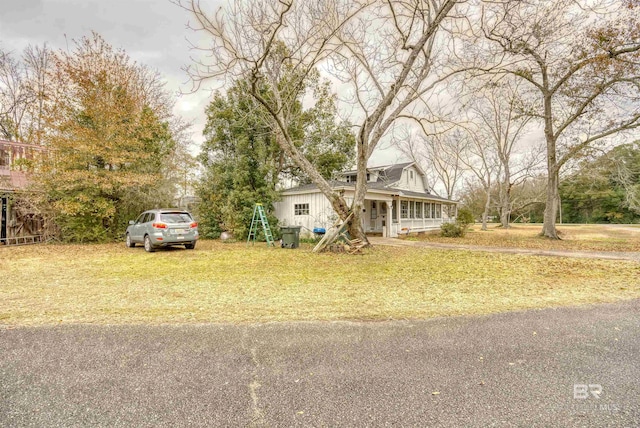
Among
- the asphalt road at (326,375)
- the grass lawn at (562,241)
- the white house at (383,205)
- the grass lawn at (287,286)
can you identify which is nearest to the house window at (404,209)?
the white house at (383,205)

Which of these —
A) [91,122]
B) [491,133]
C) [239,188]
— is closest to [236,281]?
[239,188]

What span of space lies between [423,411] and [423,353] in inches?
39.3

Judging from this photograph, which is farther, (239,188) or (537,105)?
(537,105)

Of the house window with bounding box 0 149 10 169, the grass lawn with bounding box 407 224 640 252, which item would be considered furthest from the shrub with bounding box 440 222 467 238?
the house window with bounding box 0 149 10 169

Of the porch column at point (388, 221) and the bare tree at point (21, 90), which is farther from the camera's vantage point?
the bare tree at point (21, 90)

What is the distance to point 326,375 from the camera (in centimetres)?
276

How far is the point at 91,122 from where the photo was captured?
14.2 meters

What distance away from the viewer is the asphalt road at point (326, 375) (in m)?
2.21

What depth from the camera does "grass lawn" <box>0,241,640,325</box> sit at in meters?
4.48

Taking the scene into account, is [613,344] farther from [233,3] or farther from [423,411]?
[233,3]

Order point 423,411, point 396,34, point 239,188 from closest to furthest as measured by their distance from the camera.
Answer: point 423,411 < point 396,34 < point 239,188

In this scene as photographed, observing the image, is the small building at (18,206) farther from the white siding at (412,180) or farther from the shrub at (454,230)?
the shrub at (454,230)

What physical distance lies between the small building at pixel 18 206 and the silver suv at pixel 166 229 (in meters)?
6.27

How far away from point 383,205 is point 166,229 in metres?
13.8
